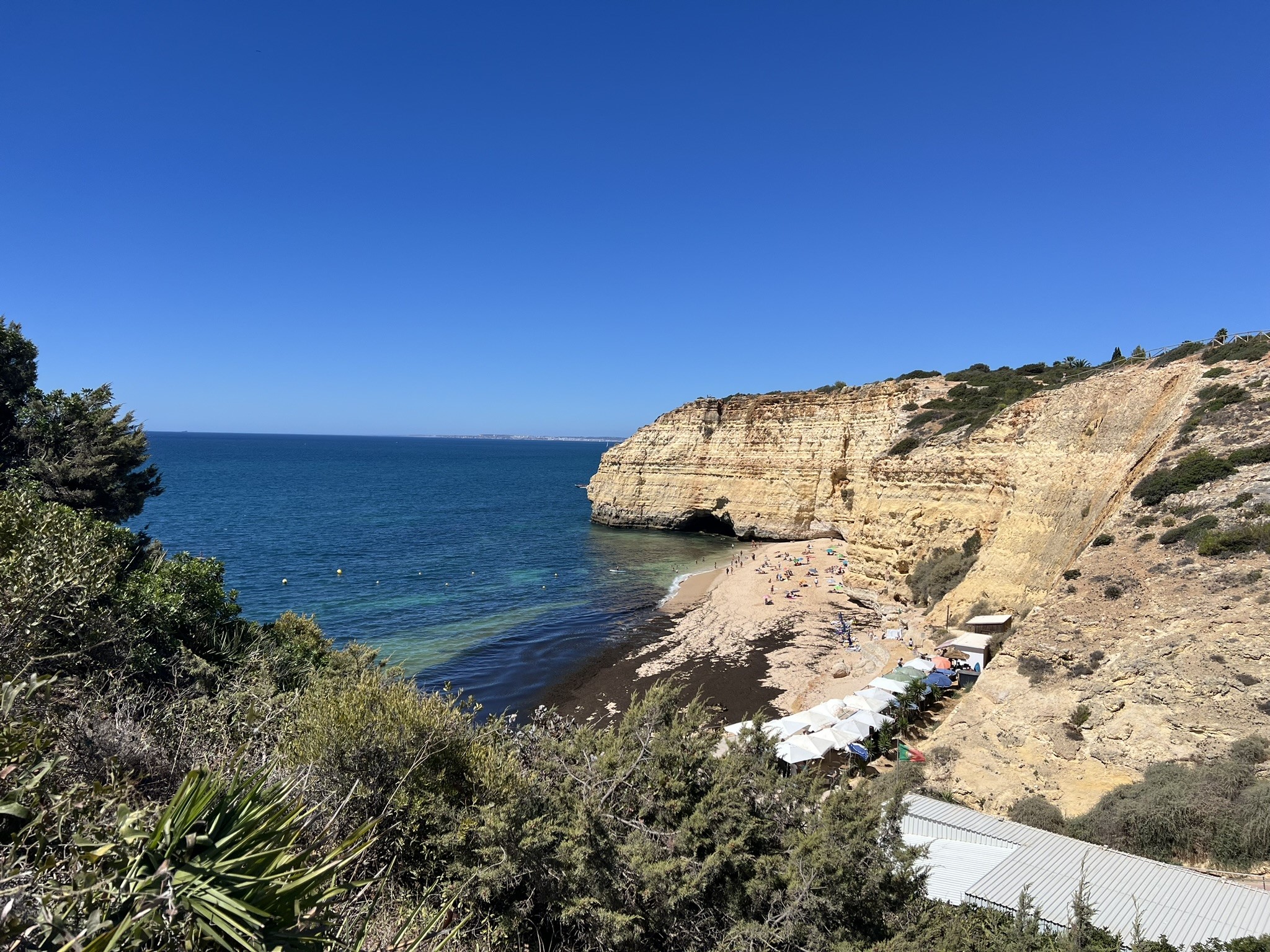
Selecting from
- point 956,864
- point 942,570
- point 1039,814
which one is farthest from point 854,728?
point 942,570

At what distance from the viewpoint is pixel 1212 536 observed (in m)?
15.2

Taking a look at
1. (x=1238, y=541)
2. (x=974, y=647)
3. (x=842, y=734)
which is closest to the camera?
(x=1238, y=541)

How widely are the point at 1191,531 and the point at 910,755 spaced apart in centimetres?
951

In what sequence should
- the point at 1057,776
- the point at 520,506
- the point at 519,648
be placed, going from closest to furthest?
the point at 1057,776 → the point at 519,648 → the point at 520,506

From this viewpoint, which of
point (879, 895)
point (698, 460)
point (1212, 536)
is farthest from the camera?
point (698, 460)

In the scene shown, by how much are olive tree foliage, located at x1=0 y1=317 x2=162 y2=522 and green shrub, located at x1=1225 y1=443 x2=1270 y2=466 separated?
3205 cm

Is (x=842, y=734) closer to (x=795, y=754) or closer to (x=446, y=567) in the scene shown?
(x=795, y=754)

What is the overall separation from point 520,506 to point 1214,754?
74.1 m

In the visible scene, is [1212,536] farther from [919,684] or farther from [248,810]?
[248,810]

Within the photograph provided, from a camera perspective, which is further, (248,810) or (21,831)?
(248,810)

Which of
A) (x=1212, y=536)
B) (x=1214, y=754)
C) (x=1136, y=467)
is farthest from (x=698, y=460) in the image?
(x=1214, y=754)

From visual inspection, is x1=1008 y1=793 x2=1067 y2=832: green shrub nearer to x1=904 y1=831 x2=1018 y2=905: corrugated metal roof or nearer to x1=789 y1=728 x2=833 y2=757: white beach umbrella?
x1=904 y1=831 x2=1018 y2=905: corrugated metal roof

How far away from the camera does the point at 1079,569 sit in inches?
658

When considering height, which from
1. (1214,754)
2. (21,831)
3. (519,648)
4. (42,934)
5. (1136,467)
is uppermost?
(1136,467)
